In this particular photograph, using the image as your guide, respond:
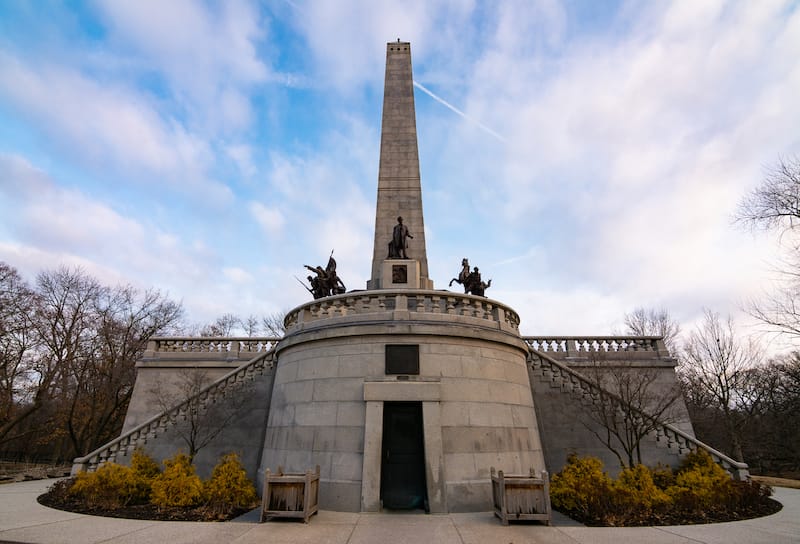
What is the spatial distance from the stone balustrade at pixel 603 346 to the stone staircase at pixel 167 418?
1231 cm

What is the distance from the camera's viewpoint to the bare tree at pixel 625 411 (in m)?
12.3

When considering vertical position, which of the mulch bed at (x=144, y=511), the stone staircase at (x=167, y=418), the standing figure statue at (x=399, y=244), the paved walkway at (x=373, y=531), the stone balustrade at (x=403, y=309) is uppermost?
the standing figure statue at (x=399, y=244)

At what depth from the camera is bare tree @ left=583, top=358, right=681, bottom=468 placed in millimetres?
12266

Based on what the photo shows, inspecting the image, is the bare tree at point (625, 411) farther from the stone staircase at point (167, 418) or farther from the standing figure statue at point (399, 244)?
the stone staircase at point (167, 418)

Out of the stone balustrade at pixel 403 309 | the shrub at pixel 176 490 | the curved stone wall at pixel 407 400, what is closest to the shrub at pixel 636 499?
the curved stone wall at pixel 407 400

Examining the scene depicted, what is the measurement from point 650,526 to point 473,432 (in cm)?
436

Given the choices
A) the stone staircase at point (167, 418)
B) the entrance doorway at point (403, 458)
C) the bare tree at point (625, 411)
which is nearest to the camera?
the entrance doorway at point (403, 458)

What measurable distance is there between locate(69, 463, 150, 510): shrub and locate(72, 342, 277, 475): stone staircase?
2.87m

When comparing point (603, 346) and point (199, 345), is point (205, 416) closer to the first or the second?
point (199, 345)

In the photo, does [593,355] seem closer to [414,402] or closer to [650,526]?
[650,526]

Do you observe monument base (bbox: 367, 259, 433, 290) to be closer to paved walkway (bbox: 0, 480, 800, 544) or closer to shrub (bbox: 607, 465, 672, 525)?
paved walkway (bbox: 0, 480, 800, 544)

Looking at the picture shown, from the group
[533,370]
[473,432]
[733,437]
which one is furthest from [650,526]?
[733,437]

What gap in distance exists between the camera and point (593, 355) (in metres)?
17.1

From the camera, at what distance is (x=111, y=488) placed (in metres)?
10.2
